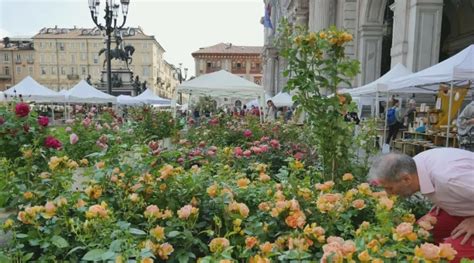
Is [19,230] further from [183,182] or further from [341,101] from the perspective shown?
[341,101]

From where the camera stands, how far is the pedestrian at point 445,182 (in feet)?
6.25

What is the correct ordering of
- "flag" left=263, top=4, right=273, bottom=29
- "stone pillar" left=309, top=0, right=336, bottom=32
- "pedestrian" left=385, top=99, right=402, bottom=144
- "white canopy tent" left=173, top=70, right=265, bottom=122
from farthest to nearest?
"flag" left=263, top=4, right=273, bottom=29 → "stone pillar" left=309, top=0, right=336, bottom=32 → "white canopy tent" left=173, top=70, right=265, bottom=122 → "pedestrian" left=385, top=99, right=402, bottom=144

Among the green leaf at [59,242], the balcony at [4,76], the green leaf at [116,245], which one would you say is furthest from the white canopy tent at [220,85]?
the balcony at [4,76]

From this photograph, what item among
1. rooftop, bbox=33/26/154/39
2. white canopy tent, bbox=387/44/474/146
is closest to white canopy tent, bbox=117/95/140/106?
white canopy tent, bbox=387/44/474/146

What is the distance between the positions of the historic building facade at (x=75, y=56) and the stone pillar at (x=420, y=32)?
266 feet

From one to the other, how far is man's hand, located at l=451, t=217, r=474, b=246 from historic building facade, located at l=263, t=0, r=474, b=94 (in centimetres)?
205

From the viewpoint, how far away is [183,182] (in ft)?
7.06

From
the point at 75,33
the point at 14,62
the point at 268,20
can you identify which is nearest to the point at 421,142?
the point at 268,20

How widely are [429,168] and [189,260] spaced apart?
1.33 meters

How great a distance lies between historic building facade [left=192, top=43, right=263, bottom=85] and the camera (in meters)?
85.4

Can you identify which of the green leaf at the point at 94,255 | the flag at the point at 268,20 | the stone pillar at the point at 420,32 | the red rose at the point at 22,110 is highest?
the flag at the point at 268,20

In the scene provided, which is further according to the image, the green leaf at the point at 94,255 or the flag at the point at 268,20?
the flag at the point at 268,20

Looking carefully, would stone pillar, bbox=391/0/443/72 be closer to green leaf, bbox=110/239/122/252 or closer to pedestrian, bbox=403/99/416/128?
pedestrian, bbox=403/99/416/128

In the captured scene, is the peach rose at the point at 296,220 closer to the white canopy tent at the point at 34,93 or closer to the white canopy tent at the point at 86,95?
the white canopy tent at the point at 86,95
